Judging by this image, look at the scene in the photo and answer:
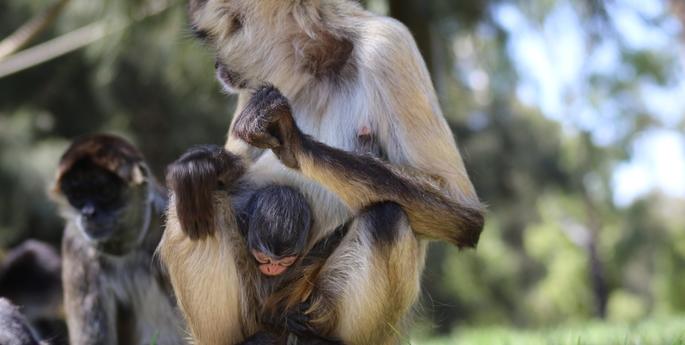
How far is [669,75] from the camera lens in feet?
60.8

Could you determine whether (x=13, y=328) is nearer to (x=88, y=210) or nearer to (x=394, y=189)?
(x=88, y=210)

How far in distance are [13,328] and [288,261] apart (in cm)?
170

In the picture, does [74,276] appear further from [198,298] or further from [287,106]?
[287,106]

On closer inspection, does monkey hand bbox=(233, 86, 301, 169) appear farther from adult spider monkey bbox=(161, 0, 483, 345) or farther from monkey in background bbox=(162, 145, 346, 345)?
monkey in background bbox=(162, 145, 346, 345)

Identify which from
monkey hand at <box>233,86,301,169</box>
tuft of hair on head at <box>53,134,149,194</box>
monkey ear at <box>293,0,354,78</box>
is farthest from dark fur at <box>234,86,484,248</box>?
tuft of hair on head at <box>53,134,149,194</box>

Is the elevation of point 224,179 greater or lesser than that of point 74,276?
greater

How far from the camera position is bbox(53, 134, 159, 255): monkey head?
259 inches

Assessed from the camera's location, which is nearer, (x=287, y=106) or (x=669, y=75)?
(x=287, y=106)

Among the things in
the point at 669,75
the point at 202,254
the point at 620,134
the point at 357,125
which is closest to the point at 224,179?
the point at 202,254

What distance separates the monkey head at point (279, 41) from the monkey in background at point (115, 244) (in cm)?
242

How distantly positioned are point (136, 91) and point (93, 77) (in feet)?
2.82

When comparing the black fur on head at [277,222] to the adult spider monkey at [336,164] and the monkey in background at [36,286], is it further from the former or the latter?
the monkey in background at [36,286]

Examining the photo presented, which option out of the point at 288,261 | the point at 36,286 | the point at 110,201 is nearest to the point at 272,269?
the point at 288,261

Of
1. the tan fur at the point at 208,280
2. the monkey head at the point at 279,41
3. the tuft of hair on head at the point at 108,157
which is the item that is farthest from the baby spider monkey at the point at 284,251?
the tuft of hair on head at the point at 108,157
